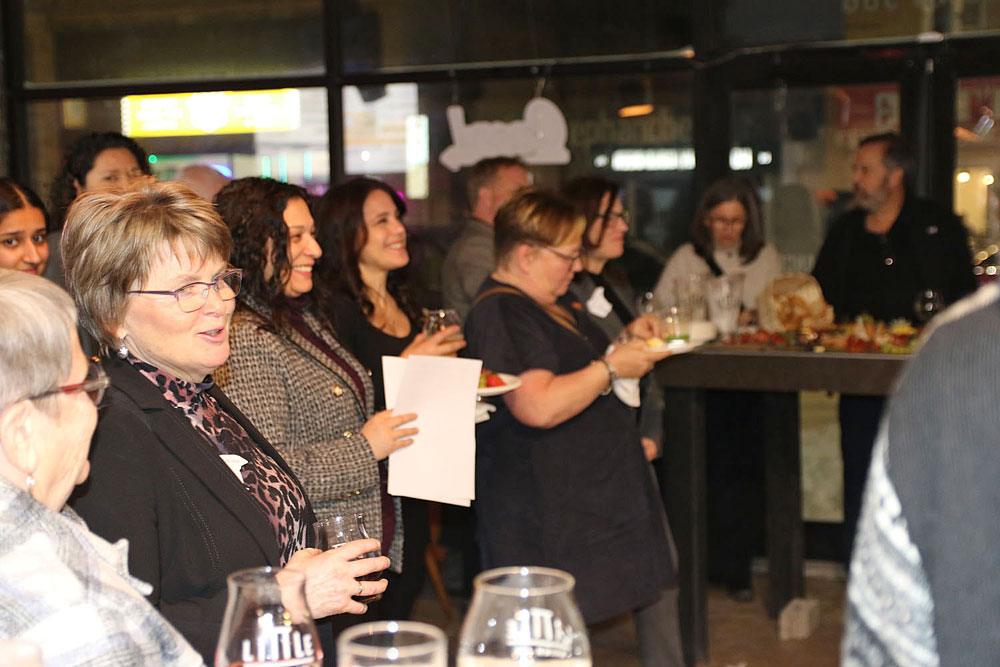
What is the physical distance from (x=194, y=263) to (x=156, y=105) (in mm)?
4527

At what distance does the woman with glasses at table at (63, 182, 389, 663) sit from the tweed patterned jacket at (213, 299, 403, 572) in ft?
1.35

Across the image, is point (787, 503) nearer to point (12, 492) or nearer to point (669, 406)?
point (669, 406)

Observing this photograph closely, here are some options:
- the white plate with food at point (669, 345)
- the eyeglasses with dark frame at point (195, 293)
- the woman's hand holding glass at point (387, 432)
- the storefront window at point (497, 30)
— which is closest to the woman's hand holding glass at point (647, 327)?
the white plate with food at point (669, 345)

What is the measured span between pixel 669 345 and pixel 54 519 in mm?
2409

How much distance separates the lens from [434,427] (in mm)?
2840

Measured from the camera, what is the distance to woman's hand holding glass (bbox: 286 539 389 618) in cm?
168

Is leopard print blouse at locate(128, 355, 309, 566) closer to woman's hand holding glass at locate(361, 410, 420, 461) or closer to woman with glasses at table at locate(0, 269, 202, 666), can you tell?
woman with glasses at table at locate(0, 269, 202, 666)

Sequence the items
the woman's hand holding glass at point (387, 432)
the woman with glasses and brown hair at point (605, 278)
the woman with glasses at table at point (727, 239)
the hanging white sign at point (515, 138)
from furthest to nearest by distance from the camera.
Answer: the hanging white sign at point (515, 138) < the woman with glasses at table at point (727, 239) < the woman with glasses and brown hair at point (605, 278) < the woman's hand holding glass at point (387, 432)

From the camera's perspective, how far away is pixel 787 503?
4.56 meters

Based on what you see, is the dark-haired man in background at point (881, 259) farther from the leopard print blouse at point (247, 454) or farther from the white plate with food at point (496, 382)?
the leopard print blouse at point (247, 454)

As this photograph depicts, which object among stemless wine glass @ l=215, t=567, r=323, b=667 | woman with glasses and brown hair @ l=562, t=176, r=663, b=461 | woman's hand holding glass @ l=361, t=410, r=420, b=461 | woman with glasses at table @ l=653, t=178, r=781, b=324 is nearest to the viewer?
stemless wine glass @ l=215, t=567, r=323, b=667

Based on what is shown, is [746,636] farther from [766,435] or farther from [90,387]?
[90,387]

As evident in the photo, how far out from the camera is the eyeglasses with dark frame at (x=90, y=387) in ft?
4.21

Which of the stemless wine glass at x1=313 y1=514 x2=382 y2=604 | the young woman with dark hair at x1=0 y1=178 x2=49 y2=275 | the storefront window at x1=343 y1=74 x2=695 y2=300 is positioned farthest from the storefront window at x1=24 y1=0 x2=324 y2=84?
the stemless wine glass at x1=313 y1=514 x2=382 y2=604
